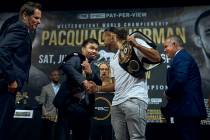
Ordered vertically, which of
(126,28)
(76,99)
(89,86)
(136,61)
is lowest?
(76,99)

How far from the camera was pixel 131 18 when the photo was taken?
5.66 metres

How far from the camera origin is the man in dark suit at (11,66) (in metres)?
2.33

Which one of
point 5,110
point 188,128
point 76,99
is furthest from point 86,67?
point 188,128

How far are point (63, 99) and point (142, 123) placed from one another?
0.81 m

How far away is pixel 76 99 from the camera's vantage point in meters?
2.94

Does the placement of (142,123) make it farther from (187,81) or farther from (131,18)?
(131,18)

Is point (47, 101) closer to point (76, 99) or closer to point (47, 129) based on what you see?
point (47, 129)

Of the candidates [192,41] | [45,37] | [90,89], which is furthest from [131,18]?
[90,89]

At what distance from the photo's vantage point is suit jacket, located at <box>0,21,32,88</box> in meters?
2.34

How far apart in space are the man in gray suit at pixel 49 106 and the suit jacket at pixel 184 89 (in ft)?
8.50

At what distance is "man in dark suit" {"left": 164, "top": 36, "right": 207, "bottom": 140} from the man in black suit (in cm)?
83

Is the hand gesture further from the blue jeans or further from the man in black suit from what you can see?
the blue jeans

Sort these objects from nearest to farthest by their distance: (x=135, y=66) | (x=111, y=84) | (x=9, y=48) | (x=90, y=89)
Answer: (x=9, y=48) < (x=135, y=66) < (x=90, y=89) < (x=111, y=84)

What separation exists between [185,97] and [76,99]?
3.55ft
